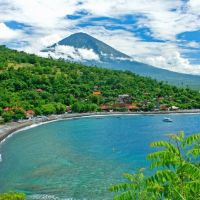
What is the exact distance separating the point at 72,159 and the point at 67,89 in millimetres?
38672

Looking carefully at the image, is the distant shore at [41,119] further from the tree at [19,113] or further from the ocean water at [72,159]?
the ocean water at [72,159]

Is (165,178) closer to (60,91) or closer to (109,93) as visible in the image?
(60,91)

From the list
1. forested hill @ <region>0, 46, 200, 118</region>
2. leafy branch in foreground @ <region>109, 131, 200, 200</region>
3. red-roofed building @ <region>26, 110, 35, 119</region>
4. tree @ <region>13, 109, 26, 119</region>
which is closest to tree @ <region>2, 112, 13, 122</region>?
tree @ <region>13, 109, 26, 119</region>

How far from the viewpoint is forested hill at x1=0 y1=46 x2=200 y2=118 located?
47.5 m

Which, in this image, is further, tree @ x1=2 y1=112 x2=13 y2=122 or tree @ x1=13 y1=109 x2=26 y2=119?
tree @ x1=13 y1=109 x2=26 y2=119

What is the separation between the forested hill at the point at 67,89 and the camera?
156 feet

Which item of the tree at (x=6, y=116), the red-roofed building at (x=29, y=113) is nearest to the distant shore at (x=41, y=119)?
the tree at (x=6, y=116)

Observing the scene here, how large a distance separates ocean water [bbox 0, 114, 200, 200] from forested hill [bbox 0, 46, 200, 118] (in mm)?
14683

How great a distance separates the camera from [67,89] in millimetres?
57781

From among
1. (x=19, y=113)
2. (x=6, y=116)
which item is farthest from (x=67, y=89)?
(x=6, y=116)

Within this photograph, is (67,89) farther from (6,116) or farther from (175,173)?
(175,173)

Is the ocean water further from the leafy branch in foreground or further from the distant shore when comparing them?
the leafy branch in foreground

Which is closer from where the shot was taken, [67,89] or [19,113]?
[19,113]

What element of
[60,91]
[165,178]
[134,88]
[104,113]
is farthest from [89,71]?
[165,178]
